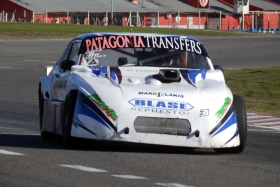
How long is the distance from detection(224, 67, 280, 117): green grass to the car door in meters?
6.29

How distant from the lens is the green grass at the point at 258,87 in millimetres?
17016

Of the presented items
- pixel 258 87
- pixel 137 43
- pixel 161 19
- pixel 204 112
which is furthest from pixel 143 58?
pixel 161 19

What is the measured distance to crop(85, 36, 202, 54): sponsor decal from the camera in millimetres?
10078

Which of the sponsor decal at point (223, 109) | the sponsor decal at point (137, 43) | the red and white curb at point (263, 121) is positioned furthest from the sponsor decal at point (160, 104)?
the red and white curb at point (263, 121)

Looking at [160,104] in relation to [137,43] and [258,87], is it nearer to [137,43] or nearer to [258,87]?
[137,43]

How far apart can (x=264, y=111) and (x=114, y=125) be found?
820cm

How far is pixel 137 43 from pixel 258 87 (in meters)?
11.8

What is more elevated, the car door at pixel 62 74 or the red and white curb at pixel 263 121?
the car door at pixel 62 74

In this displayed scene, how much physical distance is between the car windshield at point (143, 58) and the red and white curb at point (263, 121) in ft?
12.4

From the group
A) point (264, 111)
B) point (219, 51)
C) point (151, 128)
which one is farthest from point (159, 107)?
point (219, 51)

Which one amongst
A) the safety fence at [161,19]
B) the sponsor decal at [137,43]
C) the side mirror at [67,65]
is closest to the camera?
the side mirror at [67,65]

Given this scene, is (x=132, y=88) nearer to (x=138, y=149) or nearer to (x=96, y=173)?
(x=138, y=149)

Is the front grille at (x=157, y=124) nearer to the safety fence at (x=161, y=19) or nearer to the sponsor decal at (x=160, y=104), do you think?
the sponsor decal at (x=160, y=104)

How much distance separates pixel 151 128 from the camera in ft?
27.9
